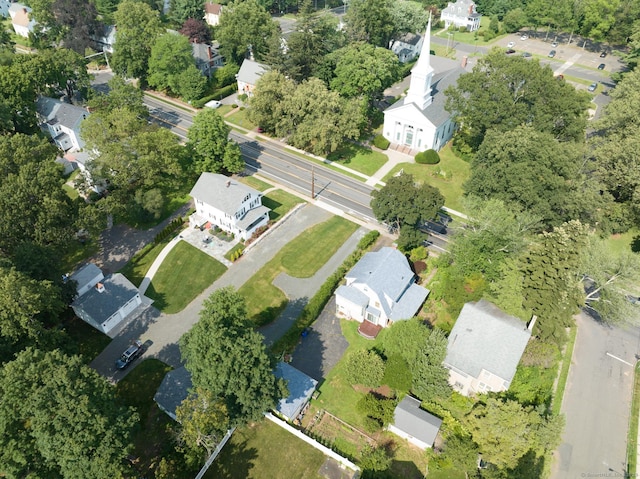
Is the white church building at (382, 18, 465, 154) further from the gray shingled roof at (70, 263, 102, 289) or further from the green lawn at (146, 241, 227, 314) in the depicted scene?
the gray shingled roof at (70, 263, 102, 289)

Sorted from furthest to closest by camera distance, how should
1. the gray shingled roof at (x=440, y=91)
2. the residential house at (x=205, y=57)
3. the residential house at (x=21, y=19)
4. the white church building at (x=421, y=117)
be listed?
the residential house at (x=21, y=19) < the residential house at (x=205, y=57) < the gray shingled roof at (x=440, y=91) < the white church building at (x=421, y=117)

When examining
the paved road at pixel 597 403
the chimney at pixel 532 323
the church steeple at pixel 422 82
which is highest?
the church steeple at pixel 422 82

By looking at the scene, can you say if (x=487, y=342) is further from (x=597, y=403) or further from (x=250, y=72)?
(x=250, y=72)

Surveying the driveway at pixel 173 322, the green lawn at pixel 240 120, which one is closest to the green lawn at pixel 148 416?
the driveway at pixel 173 322

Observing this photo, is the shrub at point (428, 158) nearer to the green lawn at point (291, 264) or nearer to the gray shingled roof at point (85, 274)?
the green lawn at point (291, 264)

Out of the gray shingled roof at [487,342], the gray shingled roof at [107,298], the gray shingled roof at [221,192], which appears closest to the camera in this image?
the gray shingled roof at [487,342]

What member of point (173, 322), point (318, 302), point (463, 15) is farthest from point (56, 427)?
point (463, 15)
